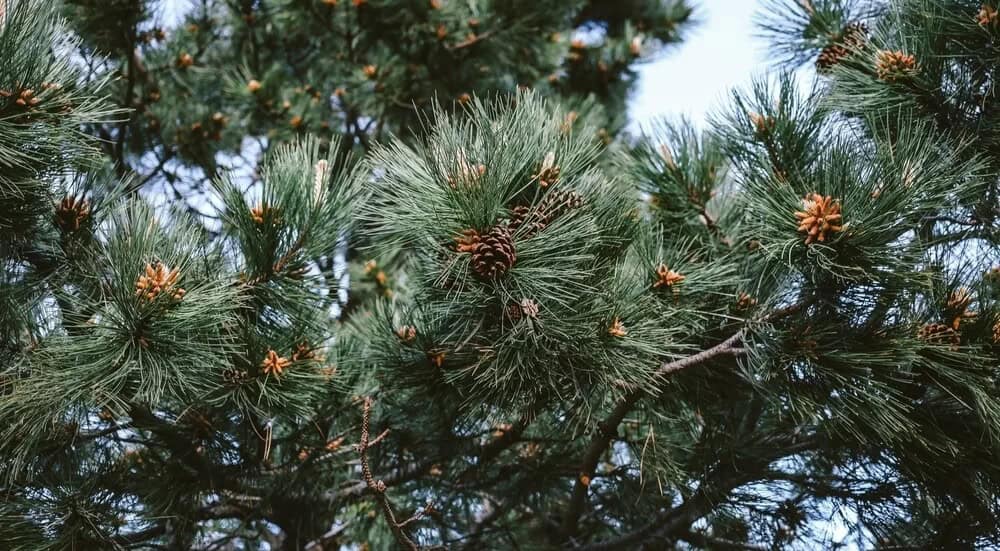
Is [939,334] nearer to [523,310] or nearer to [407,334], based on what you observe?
[523,310]

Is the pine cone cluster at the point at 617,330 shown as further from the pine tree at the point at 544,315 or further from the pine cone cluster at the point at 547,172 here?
the pine cone cluster at the point at 547,172

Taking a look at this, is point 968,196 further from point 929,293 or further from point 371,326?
point 371,326

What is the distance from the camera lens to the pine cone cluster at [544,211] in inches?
59.3

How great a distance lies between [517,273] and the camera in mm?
1474

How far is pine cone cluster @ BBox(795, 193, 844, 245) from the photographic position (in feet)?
4.65

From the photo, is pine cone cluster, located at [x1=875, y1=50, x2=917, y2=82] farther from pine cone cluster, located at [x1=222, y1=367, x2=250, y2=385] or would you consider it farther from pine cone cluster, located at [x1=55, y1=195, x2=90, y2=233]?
pine cone cluster, located at [x1=55, y1=195, x2=90, y2=233]

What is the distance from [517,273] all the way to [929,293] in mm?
786

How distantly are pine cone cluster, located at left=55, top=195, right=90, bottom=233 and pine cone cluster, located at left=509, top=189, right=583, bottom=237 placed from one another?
0.86 metres

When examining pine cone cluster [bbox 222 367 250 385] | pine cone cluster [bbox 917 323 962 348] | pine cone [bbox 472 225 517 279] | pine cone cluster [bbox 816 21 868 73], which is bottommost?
pine cone cluster [bbox 222 367 250 385]

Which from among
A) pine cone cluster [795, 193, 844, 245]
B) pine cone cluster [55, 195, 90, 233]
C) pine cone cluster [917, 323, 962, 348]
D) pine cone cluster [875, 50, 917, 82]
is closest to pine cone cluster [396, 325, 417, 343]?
pine cone cluster [55, 195, 90, 233]

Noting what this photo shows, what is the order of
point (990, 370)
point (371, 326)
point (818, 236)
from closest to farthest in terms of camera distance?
point (818, 236) → point (990, 370) → point (371, 326)

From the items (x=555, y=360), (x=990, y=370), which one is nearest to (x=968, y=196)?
(x=990, y=370)

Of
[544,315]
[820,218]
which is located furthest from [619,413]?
[820,218]

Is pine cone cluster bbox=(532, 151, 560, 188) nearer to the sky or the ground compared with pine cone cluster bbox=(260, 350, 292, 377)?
nearer to the sky
